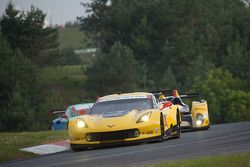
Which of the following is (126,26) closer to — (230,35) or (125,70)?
(230,35)

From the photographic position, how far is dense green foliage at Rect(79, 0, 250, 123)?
96.6 meters

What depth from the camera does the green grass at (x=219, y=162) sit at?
40.8 ft

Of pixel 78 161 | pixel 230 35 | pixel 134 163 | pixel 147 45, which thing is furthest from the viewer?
pixel 230 35

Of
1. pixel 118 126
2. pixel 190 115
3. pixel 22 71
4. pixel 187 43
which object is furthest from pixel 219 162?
pixel 187 43

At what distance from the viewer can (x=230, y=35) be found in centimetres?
10956

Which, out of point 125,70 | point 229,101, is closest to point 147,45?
point 229,101

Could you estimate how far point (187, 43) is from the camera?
9900 centimetres

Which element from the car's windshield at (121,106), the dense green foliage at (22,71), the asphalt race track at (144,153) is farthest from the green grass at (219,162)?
the dense green foliage at (22,71)

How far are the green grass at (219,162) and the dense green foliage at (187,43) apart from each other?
75.0 m

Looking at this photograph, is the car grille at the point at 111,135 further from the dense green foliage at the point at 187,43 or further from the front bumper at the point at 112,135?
the dense green foliage at the point at 187,43

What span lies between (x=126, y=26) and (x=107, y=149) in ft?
294

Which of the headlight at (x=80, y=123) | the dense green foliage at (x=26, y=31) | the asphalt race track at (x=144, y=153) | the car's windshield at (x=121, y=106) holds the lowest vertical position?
the asphalt race track at (x=144, y=153)

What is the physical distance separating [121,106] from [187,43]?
79.7 m

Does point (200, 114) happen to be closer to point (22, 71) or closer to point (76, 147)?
point (76, 147)
